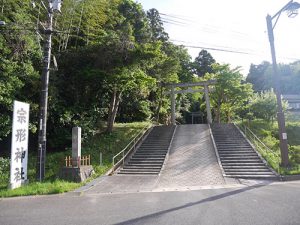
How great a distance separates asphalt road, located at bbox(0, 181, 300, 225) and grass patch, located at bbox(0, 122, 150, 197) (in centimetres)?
75

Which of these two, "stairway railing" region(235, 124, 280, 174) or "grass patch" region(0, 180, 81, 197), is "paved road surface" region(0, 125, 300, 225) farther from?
"stairway railing" region(235, 124, 280, 174)

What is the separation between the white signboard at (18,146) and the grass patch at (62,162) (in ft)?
1.26

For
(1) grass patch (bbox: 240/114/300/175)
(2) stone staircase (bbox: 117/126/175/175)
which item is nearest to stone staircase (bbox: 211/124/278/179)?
(1) grass patch (bbox: 240/114/300/175)

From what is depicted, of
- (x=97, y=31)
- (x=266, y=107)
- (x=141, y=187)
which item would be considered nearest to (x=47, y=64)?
(x=141, y=187)

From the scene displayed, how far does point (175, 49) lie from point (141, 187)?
26993 millimetres

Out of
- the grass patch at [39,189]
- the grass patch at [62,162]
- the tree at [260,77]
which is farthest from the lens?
the tree at [260,77]

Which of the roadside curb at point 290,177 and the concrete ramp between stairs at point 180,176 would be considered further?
the roadside curb at point 290,177

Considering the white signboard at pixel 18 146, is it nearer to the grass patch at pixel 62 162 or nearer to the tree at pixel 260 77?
the grass patch at pixel 62 162

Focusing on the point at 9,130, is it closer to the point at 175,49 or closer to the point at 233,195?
the point at 233,195

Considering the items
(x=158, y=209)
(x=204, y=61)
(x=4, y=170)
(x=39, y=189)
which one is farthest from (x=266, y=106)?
(x=204, y=61)

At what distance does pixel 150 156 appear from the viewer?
16.1m

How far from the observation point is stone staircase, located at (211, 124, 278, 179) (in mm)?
12648

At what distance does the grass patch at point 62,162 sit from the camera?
9336 millimetres

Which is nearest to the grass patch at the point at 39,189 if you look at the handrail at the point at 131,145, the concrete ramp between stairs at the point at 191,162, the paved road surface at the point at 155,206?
the paved road surface at the point at 155,206
